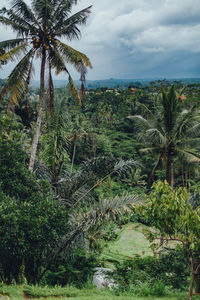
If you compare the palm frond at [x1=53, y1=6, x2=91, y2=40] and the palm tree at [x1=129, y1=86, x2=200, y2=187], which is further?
the palm tree at [x1=129, y1=86, x2=200, y2=187]

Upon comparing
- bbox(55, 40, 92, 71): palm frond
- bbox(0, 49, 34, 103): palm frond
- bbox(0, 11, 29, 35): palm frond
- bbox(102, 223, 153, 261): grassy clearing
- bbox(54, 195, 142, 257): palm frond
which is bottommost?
bbox(102, 223, 153, 261): grassy clearing

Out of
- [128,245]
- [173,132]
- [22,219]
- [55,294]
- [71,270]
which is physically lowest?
[128,245]

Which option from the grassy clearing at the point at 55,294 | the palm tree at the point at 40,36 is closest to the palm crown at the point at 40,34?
the palm tree at the point at 40,36

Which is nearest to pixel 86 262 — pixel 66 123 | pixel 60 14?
→ pixel 66 123

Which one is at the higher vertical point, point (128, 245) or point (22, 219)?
Result: point (22, 219)

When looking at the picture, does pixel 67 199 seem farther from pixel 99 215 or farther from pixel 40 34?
pixel 40 34

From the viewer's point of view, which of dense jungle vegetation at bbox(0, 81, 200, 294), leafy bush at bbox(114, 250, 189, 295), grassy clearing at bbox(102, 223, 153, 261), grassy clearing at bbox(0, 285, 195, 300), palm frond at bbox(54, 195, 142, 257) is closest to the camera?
grassy clearing at bbox(0, 285, 195, 300)

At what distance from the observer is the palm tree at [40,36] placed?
29.5 feet

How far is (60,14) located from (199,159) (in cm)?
821

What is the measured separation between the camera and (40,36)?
9.22 m

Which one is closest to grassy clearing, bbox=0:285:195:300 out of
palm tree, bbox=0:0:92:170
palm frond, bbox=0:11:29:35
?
palm tree, bbox=0:0:92:170

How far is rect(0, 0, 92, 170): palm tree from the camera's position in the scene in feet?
29.5

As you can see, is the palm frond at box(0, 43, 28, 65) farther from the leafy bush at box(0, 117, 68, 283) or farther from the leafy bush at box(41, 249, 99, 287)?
the leafy bush at box(41, 249, 99, 287)

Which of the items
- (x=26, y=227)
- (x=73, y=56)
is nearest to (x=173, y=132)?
(x=73, y=56)
